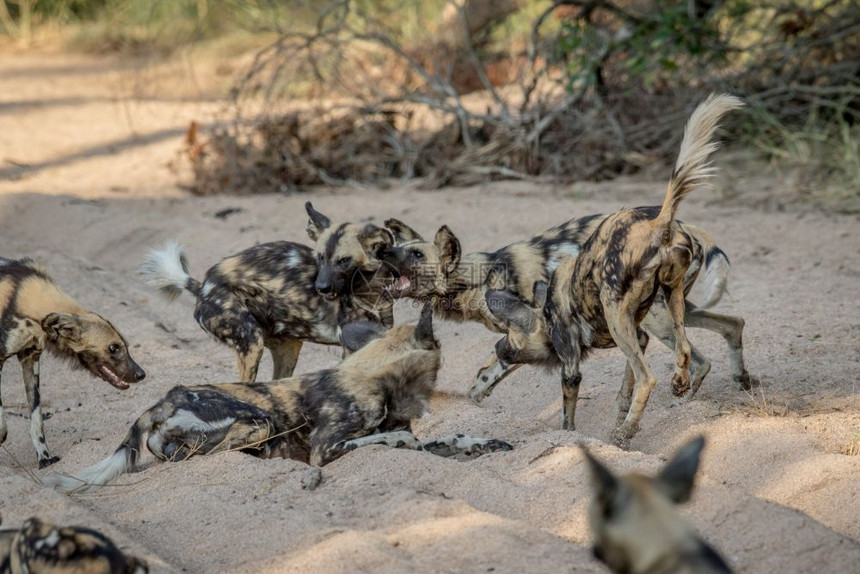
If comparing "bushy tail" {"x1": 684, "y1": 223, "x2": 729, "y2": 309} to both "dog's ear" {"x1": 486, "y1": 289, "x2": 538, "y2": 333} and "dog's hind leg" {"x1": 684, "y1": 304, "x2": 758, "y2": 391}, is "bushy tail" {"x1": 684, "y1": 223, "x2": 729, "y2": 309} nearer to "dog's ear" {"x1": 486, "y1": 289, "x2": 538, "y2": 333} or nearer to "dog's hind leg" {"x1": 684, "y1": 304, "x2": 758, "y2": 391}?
"dog's hind leg" {"x1": 684, "y1": 304, "x2": 758, "y2": 391}

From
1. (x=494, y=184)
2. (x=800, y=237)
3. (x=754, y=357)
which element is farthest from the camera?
(x=494, y=184)

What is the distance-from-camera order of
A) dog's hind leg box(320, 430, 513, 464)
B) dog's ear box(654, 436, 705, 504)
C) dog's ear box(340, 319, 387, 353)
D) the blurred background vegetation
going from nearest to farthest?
dog's ear box(654, 436, 705, 504) < dog's hind leg box(320, 430, 513, 464) < dog's ear box(340, 319, 387, 353) < the blurred background vegetation

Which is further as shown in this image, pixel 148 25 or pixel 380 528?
pixel 148 25

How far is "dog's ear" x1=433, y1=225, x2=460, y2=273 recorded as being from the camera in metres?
5.58

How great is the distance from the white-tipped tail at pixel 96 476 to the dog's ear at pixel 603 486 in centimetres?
244

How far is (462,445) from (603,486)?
215 centimetres

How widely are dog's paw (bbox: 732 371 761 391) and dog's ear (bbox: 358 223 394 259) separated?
6.37 feet

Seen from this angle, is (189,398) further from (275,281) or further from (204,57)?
(204,57)

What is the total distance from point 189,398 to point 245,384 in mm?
272

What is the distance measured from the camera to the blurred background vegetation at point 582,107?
8797 millimetres

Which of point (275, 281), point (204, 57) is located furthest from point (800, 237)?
point (204, 57)

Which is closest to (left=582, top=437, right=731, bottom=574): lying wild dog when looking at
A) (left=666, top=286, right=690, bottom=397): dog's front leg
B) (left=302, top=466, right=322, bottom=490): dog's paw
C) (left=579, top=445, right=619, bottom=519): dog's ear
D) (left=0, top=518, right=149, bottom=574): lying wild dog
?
(left=579, top=445, right=619, bottom=519): dog's ear

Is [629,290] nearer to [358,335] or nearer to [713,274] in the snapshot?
[713,274]

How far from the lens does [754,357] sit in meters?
5.25
